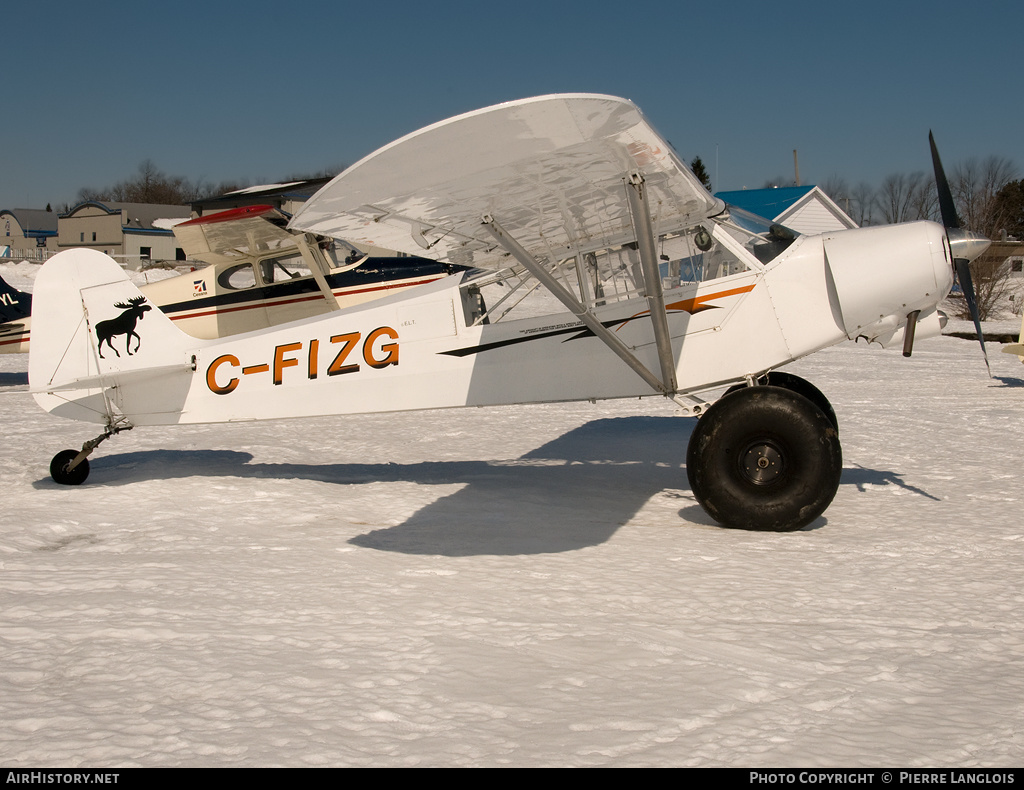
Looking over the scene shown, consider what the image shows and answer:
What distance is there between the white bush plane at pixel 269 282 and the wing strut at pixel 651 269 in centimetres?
631

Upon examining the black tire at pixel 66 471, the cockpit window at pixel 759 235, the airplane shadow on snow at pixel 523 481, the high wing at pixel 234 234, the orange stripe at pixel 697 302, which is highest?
the high wing at pixel 234 234

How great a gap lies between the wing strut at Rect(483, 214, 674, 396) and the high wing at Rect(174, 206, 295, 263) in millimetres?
6262

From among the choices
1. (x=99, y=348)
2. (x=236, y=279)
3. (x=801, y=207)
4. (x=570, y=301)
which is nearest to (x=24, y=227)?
Result: (x=801, y=207)

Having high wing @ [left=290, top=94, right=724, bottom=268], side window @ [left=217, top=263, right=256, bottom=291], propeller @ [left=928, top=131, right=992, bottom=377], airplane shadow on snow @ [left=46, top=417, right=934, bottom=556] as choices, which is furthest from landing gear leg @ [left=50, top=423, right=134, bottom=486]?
propeller @ [left=928, top=131, right=992, bottom=377]

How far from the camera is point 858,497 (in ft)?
20.8

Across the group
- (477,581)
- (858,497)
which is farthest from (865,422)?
(477,581)

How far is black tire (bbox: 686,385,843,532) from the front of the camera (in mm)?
5227

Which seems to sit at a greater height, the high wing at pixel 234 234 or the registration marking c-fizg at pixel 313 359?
the high wing at pixel 234 234

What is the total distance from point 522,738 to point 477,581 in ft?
5.75

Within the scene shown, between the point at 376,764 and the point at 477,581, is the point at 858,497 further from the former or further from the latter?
the point at 376,764

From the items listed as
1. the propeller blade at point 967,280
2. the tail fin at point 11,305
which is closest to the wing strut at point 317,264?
the tail fin at point 11,305

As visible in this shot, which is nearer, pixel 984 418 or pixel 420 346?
pixel 420 346

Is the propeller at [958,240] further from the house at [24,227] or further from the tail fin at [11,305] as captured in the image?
the house at [24,227]

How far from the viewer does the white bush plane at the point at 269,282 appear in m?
11.5
